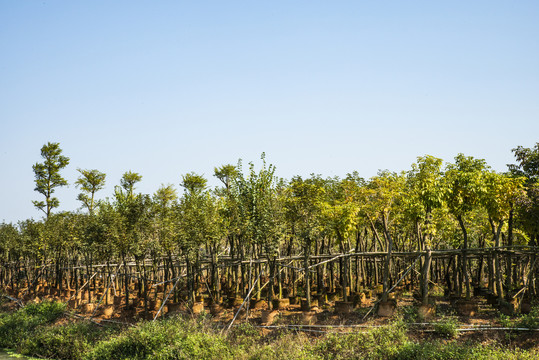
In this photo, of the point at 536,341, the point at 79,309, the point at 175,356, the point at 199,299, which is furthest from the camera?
the point at 79,309

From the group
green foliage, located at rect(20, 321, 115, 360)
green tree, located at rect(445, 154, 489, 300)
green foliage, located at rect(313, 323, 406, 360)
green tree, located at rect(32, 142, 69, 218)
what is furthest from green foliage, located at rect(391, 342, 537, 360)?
green tree, located at rect(32, 142, 69, 218)

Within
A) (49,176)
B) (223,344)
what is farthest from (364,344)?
(49,176)

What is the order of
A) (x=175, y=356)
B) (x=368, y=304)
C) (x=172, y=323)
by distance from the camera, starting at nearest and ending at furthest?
(x=175, y=356) < (x=172, y=323) < (x=368, y=304)

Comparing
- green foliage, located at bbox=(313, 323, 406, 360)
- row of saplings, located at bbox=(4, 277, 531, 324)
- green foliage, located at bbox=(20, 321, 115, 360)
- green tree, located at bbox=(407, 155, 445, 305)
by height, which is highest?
green tree, located at bbox=(407, 155, 445, 305)

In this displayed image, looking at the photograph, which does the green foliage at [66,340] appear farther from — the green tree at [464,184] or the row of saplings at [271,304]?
the green tree at [464,184]

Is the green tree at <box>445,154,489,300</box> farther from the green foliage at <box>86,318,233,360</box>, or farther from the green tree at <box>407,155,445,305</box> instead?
the green foliage at <box>86,318,233,360</box>

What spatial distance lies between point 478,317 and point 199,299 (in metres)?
13.1

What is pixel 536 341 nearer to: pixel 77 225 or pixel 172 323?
pixel 172 323

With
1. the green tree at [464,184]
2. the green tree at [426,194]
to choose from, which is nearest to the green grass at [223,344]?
the green tree at [426,194]

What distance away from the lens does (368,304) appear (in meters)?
19.4

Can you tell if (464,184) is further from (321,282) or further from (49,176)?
(49,176)

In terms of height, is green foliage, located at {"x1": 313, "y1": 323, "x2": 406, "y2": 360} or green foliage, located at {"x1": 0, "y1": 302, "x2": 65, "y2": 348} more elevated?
green foliage, located at {"x1": 313, "y1": 323, "x2": 406, "y2": 360}

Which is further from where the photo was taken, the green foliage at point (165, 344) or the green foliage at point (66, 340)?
the green foliage at point (66, 340)

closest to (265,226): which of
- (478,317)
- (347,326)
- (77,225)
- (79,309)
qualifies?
(347,326)
